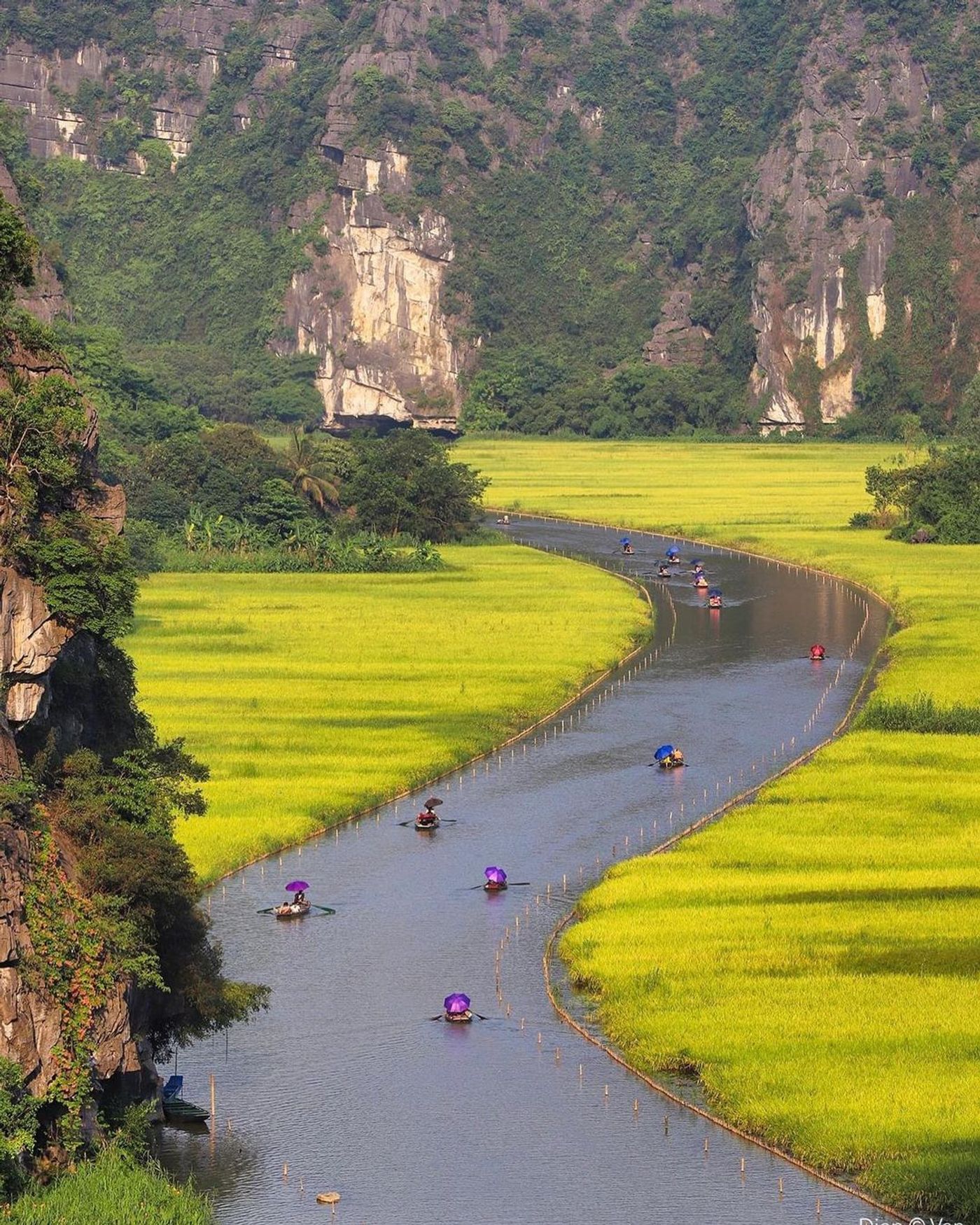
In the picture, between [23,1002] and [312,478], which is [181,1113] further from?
[312,478]

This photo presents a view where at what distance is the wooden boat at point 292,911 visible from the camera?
4084 cm

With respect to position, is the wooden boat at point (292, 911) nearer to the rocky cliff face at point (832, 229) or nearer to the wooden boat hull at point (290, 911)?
the wooden boat hull at point (290, 911)

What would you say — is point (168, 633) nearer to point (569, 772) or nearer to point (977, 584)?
point (569, 772)

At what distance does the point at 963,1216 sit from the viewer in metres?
27.6

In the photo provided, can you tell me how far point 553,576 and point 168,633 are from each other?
72.3 feet

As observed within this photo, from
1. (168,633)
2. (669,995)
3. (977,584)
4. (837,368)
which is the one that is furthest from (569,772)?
(837,368)

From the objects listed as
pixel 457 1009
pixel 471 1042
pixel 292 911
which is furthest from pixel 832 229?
pixel 471 1042

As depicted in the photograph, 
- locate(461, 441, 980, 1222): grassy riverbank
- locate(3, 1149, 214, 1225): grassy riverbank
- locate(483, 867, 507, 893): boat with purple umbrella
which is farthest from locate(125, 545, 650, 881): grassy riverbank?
locate(3, 1149, 214, 1225): grassy riverbank

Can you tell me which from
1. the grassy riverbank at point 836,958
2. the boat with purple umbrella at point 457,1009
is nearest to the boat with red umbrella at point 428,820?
the grassy riverbank at point 836,958

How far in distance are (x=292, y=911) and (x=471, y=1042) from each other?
6932 mm

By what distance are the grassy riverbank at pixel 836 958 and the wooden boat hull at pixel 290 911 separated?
191 inches

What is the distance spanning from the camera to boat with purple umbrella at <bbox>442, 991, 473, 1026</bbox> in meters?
35.4

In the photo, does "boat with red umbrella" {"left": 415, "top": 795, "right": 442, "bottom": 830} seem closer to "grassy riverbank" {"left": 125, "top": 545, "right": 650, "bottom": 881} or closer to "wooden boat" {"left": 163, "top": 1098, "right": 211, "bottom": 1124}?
"grassy riverbank" {"left": 125, "top": 545, "right": 650, "bottom": 881}

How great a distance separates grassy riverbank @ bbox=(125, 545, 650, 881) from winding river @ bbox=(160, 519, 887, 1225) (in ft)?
4.59
